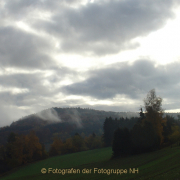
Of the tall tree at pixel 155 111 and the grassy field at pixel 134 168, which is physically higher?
the tall tree at pixel 155 111

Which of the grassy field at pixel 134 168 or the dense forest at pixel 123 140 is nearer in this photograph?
the grassy field at pixel 134 168

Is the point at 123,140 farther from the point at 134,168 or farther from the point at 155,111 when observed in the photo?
the point at 134,168

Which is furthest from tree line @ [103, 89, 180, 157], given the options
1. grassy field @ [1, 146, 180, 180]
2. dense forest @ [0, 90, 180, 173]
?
grassy field @ [1, 146, 180, 180]

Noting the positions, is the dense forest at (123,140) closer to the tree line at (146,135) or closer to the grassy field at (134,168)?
the tree line at (146,135)

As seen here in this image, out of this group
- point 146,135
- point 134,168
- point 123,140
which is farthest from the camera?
point 123,140

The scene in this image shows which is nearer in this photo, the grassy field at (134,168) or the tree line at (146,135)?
the grassy field at (134,168)

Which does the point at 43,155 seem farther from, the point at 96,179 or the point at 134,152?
the point at 96,179

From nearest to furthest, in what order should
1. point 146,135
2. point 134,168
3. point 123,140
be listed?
1. point 134,168
2. point 146,135
3. point 123,140

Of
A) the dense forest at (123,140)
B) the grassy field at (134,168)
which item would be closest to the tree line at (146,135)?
the dense forest at (123,140)

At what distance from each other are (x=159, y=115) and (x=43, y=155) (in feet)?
196

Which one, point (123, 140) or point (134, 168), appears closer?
point (134, 168)

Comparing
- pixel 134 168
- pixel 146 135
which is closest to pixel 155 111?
pixel 146 135

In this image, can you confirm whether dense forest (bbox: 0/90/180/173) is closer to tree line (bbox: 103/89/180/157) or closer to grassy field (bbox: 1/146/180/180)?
tree line (bbox: 103/89/180/157)

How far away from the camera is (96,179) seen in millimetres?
26375
